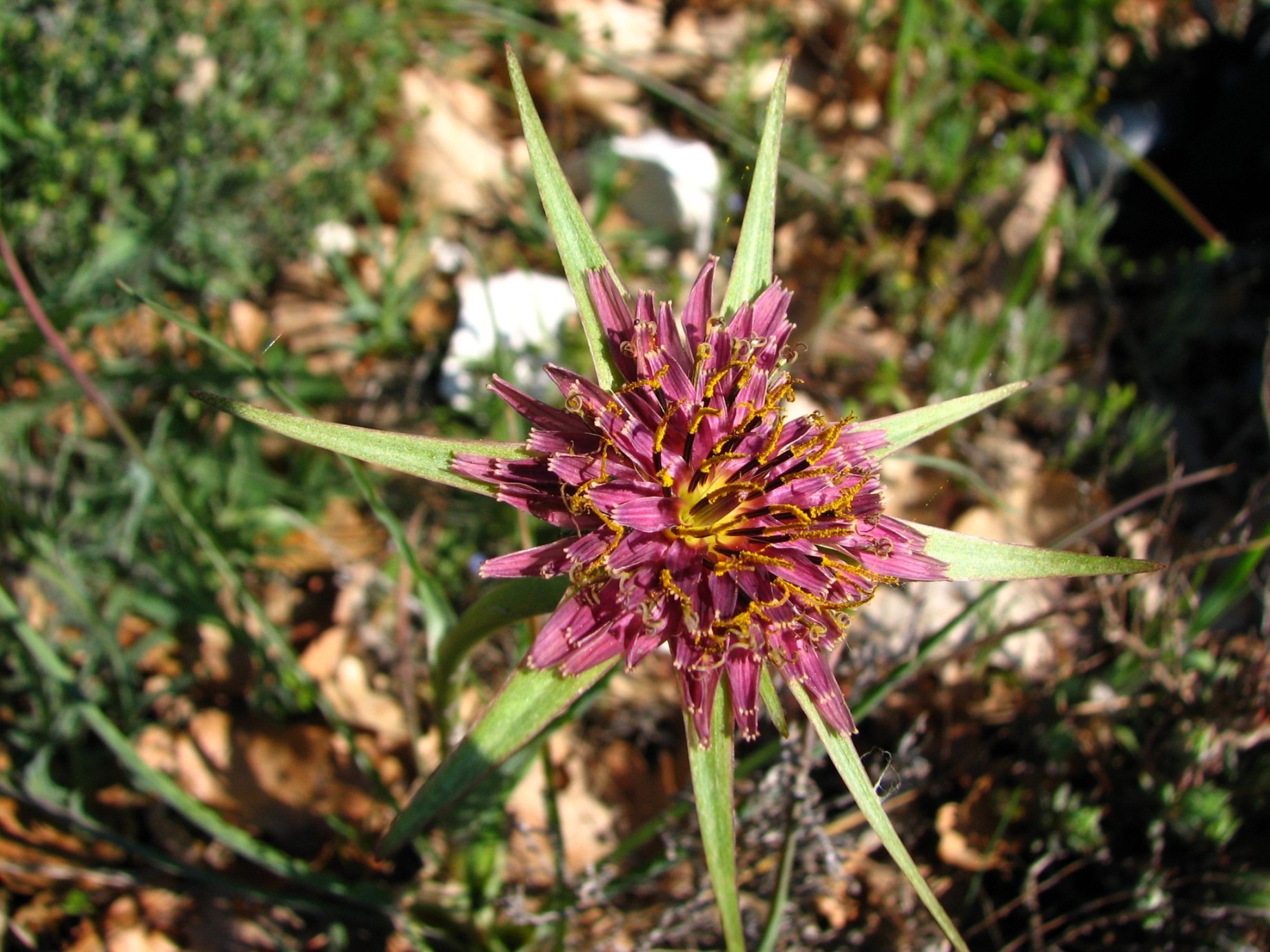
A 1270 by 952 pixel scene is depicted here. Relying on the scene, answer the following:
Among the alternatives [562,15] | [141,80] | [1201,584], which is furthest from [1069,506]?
[141,80]

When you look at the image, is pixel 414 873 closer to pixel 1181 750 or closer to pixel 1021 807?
pixel 1021 807

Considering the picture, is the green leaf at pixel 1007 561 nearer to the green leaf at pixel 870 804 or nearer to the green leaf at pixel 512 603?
the green leaf at pixel 870 804

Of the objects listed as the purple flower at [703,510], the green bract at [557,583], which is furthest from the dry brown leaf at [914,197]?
the purple flower at [703,510]

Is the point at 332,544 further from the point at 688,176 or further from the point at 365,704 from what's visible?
the point at 688,176

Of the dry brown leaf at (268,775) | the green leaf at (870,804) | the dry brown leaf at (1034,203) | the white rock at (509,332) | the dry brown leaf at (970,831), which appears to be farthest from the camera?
the dry brown leaf at (1034,203)

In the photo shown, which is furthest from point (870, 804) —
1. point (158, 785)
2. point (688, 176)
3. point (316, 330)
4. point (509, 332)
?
point (688, 176)

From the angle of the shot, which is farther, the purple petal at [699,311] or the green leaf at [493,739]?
the purple petal at [699,311]
